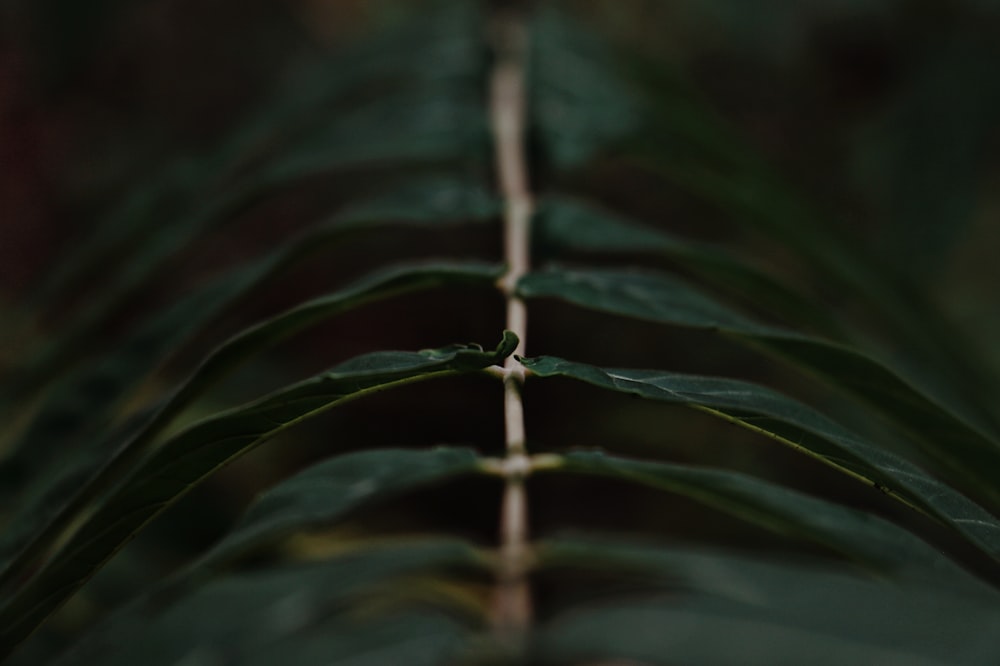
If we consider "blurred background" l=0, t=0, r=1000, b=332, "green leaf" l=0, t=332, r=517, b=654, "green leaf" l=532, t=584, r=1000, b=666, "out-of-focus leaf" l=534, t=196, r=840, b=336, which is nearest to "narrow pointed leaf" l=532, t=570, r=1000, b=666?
"green leaf" l=532, t=584, r=1000, b=666

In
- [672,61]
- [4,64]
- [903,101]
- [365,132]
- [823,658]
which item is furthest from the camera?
[672,61]

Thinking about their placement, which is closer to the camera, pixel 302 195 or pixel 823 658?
pixel 823 658

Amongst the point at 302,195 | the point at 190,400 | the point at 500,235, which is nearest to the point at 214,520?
the point at 190,400

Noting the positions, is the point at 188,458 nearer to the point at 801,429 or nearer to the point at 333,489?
the point at 333,489

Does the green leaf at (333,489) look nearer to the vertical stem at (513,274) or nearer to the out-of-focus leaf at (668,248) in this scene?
the vertical stem at (513,274)

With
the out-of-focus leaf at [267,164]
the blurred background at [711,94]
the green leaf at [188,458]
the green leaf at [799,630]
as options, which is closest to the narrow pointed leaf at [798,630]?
the green leaf at [799,630]

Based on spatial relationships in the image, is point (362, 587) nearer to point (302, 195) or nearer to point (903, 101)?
point (903, 101)
